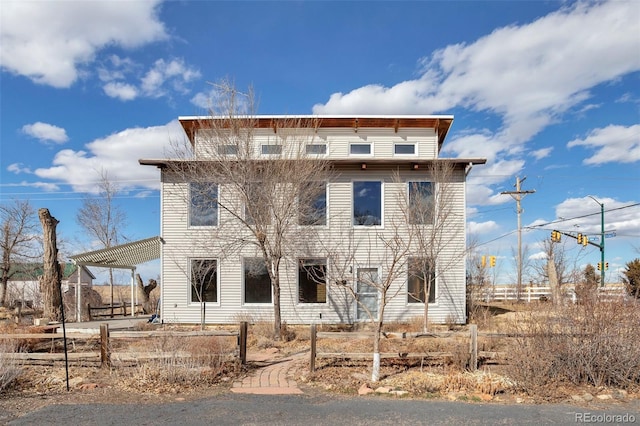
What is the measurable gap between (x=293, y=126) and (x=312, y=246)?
416 centimetres

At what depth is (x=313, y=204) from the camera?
14.0m

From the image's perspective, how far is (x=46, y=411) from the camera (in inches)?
239

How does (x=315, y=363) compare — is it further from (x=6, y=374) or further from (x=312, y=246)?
(x=312, y=246)

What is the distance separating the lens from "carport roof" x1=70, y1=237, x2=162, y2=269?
15.5m

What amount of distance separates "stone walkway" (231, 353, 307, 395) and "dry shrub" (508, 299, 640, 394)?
388 cm

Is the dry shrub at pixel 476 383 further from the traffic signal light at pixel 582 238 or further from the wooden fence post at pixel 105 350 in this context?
the traffic signal light at pixel 582 238

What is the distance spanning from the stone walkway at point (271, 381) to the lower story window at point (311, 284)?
209 inches

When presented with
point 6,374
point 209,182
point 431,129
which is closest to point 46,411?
point 6,374

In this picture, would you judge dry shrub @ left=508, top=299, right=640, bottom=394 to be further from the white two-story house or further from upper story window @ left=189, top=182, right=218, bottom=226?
upper story window @ left=189, top=182, right=218, bottom=226

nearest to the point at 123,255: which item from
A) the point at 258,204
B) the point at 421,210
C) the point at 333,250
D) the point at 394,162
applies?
the point at 258,204

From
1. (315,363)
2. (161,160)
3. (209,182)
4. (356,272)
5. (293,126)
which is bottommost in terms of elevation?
(315,363)

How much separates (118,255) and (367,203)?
10.2 meters

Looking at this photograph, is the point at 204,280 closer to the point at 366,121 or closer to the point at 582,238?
the point at 366,121

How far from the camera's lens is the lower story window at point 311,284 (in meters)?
14.6
